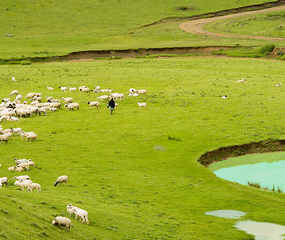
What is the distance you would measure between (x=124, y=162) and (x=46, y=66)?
47389mm

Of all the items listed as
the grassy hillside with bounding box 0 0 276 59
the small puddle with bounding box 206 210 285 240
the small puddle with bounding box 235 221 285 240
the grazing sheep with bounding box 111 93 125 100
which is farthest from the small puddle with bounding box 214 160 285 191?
the grassy hillside with bounding box 0 0 276 59

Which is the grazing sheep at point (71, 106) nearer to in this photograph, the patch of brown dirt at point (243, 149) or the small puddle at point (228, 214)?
the patch of brown dirt at point (243, 149)

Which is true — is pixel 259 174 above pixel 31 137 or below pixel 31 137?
above

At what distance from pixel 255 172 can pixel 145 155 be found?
8.27 metres

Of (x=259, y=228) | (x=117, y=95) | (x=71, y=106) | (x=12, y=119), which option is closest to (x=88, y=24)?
(x=117, y=95)

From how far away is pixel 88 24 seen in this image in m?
118

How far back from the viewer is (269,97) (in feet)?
168

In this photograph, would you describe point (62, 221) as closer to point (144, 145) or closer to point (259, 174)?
point (144, 145)

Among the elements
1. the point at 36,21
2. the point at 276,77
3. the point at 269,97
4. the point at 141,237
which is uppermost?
the point at 36,21

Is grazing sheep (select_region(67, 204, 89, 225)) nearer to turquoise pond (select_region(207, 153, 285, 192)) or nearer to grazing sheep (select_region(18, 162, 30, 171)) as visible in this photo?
grazing sheep (select_region(18, 162, 30, 171))

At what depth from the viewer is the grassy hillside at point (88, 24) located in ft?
315

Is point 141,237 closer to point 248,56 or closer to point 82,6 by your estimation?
point 248,56

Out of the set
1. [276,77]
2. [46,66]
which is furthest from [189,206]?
[46,66]

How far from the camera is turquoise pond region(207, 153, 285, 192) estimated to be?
3150cm
